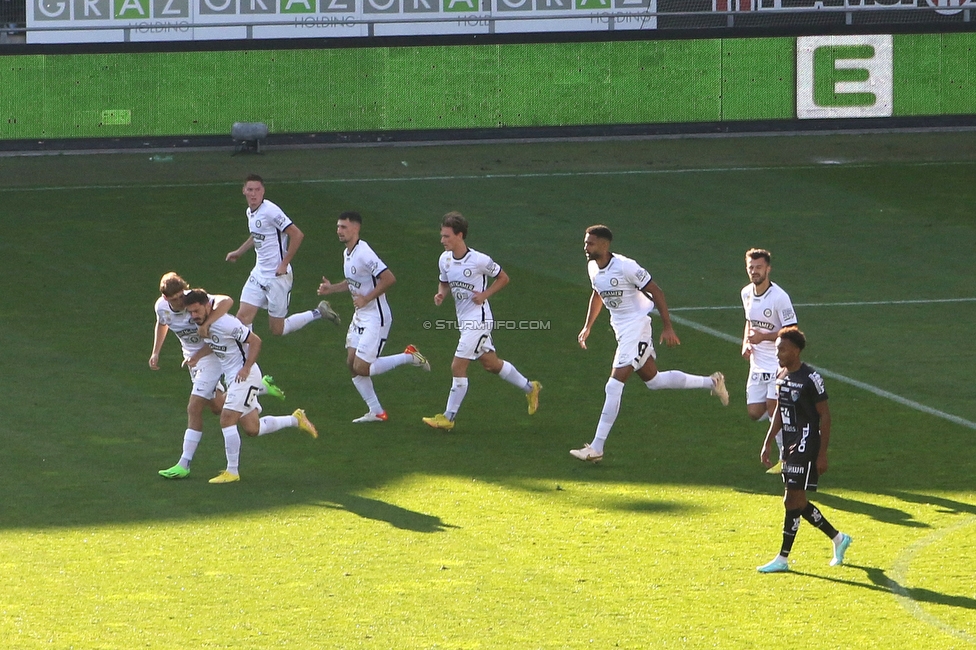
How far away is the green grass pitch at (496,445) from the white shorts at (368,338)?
789 millimetres

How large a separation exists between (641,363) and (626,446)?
107 centimetres

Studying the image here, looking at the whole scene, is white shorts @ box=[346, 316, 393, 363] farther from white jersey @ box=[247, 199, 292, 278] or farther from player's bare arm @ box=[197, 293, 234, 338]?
white jersey @ box=[247, 199, 292, 278]

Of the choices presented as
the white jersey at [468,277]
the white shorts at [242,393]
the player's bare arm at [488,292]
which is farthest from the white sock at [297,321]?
the white shorts at [242,393]

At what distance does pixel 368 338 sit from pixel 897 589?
6288 mm

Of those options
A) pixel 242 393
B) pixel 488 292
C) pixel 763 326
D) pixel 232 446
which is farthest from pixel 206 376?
pixel 763 326

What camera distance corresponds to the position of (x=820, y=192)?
86.7 ft

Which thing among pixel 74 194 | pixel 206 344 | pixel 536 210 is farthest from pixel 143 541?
pixel 74 194

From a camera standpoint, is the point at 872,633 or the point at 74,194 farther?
the point at 74,194

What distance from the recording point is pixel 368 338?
1416cm

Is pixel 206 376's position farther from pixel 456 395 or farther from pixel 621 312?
Result: pixel 621 312

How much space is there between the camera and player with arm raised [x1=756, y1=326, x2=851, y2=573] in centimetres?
966

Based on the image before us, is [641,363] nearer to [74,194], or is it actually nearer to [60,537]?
[60,537]

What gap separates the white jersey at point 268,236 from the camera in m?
16.4

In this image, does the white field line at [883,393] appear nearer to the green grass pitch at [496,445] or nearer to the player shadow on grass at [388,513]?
the green grass pitch at [496,445]
